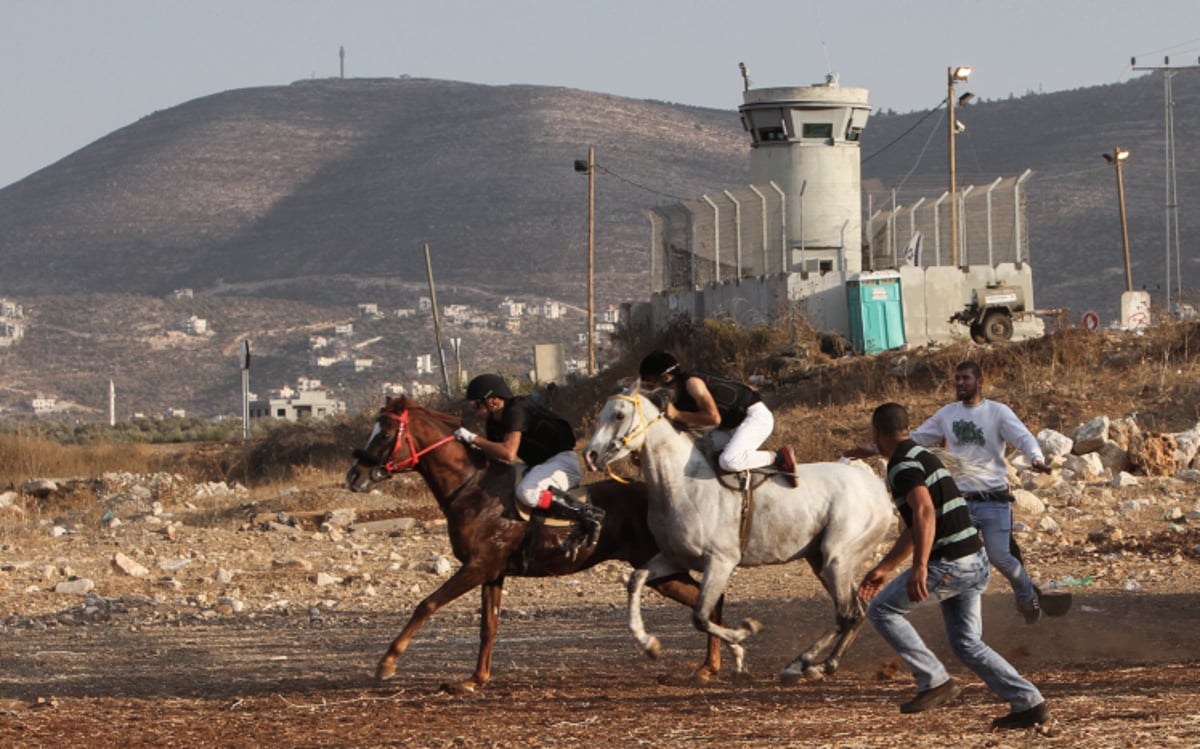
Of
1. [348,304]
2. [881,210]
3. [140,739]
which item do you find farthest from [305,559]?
[348,304]

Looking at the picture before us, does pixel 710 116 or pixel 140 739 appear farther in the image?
pixel 710 116

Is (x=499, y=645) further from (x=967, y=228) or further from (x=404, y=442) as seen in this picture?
(x=967, y=228)

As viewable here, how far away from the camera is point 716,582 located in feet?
36.6

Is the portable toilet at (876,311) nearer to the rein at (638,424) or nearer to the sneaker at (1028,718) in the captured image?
the rein at (638,424)

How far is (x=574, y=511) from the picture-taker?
1175cm

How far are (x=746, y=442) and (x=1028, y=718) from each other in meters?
3.09

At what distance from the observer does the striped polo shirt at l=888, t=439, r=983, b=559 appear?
30.3 ft

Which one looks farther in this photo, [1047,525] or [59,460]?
[59,460]

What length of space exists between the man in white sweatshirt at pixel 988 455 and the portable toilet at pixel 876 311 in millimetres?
29320

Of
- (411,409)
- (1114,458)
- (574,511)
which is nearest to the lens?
(574,511)

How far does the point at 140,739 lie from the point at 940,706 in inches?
179

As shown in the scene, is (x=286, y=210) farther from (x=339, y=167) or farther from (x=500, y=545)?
(x=500, y=545)

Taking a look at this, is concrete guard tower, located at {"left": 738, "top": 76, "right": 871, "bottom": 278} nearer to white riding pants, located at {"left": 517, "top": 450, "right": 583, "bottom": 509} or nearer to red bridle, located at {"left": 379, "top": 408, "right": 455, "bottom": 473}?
white riding pants, located at {"left": 517, "top": 450, "right": 583, "bottom": 509}

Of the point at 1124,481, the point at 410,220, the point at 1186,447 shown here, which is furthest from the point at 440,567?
the point at 410,220
